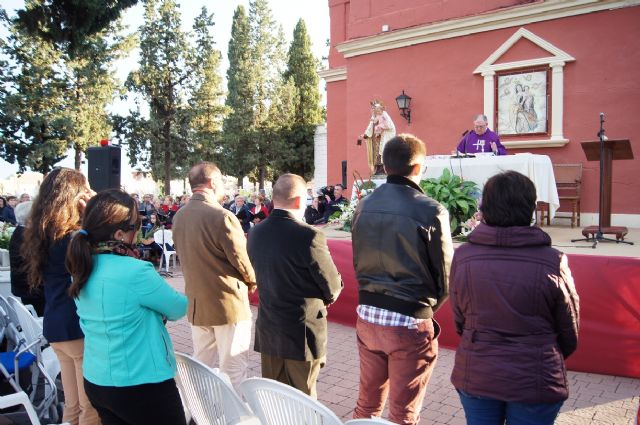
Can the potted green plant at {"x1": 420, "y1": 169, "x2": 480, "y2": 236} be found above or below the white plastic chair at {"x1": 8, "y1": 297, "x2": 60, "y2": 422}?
above

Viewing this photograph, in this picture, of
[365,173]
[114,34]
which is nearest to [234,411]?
[365,173]

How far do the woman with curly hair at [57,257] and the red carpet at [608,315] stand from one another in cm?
425

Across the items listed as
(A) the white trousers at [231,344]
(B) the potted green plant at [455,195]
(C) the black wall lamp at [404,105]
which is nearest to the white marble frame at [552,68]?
(C) the black wall lamp at [404,105]

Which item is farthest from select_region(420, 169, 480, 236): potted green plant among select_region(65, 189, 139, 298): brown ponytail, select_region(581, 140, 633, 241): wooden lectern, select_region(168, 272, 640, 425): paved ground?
select_region(65, 189, 139, 298): brown ponytail

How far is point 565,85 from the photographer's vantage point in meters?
11.8

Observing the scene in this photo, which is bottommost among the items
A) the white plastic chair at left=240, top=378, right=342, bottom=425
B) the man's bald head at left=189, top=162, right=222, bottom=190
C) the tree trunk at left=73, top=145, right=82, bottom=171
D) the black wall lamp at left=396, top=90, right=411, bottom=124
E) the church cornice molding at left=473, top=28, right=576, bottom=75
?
the white plastic chair at left=240, top=378, right=342, bottom=425

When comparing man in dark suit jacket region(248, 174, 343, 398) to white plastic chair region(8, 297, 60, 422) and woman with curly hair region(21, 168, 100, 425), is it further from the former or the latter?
white plastic chair region(8, 297, 60, 422)

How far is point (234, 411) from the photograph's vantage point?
234cm

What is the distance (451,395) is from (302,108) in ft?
114

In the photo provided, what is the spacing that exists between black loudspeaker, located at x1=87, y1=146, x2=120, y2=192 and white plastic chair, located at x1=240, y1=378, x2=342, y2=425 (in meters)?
4.94

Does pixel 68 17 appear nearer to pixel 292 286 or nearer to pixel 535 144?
pixel 292 286

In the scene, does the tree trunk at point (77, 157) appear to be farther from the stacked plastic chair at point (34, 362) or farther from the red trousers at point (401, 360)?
the red trousers at point (401, 360)

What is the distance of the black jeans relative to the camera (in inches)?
89.7

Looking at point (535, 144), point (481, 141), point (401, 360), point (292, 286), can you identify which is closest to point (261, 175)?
point (535, 144)
